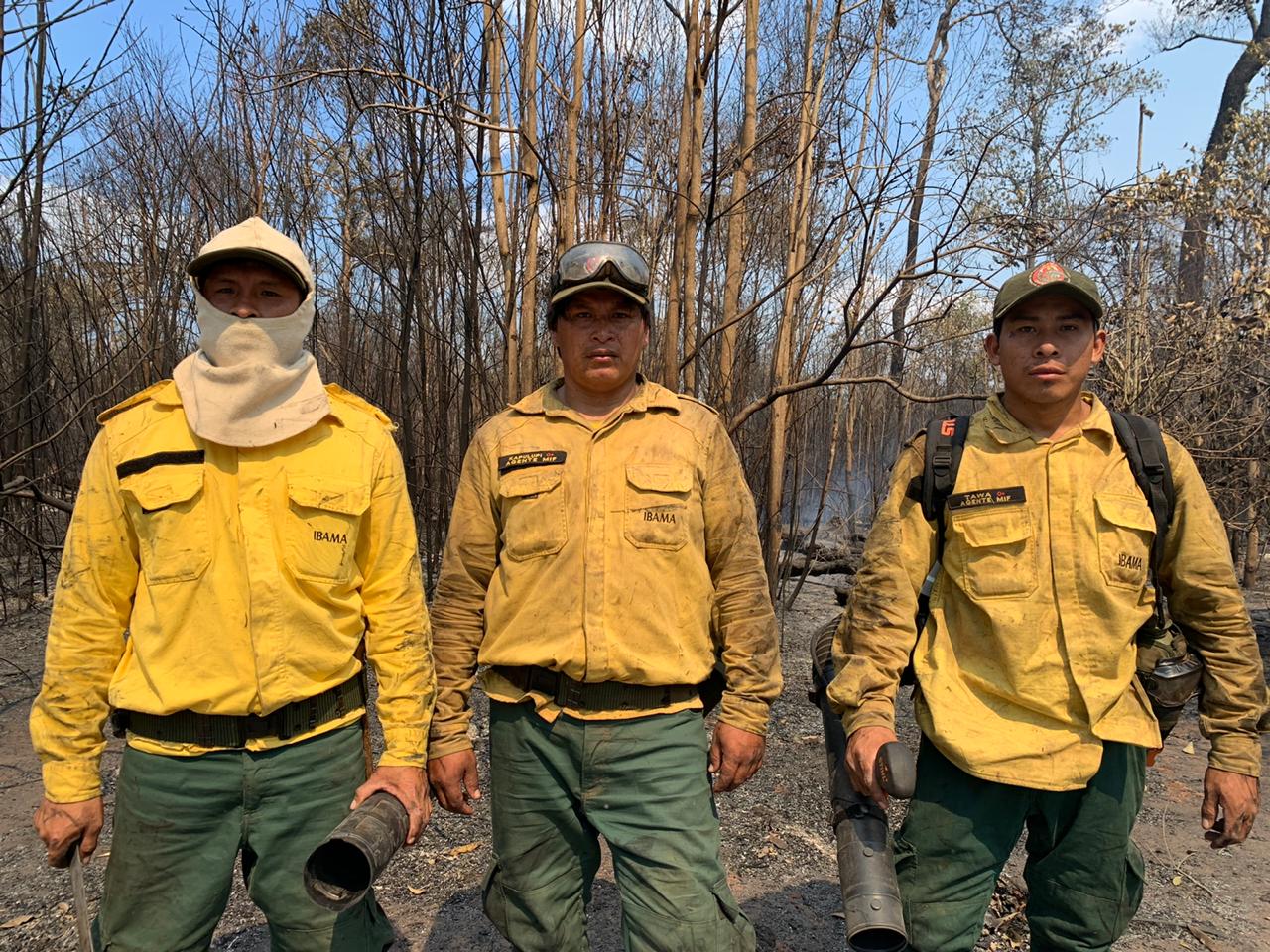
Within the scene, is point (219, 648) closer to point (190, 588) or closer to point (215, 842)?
point (190, 588)

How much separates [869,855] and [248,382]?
1689mm

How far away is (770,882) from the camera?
10.3 feet

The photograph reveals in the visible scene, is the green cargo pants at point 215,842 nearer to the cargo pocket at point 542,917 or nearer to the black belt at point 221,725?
the black belt at point 221,725

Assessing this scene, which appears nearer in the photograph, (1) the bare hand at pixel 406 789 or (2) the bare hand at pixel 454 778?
(1) the bare hand at pixel 406 789

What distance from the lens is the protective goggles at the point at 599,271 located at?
6.57 ft

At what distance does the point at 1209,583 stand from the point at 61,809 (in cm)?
262

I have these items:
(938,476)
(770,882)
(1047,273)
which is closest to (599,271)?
(938,476)

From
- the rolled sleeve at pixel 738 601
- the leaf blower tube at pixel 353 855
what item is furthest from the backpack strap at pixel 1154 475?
the leaf blower tube at pixel 353 855

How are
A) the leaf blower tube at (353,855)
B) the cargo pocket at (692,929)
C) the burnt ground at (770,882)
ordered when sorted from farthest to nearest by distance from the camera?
the burnt ground at (770,882), the cargo pocket at (692,929), the leaf blower tube at (353,855)

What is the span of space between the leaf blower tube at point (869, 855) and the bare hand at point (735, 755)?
20 cm

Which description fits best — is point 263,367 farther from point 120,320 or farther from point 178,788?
point 120,320

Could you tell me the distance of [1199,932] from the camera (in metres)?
2.83

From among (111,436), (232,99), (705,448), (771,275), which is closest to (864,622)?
(705,448)

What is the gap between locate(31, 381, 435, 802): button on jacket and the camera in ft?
5.48
